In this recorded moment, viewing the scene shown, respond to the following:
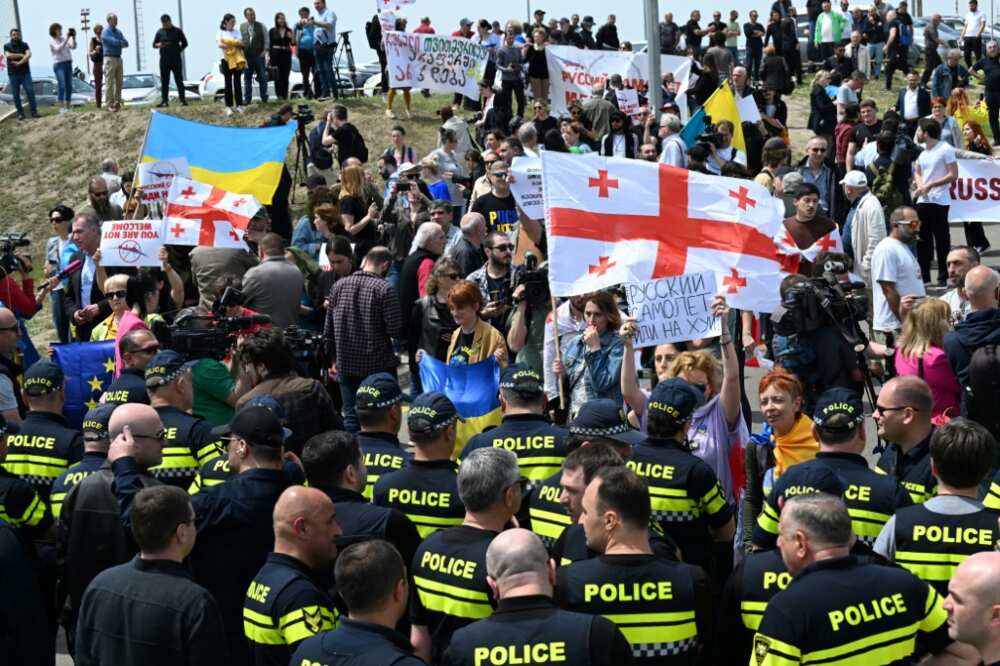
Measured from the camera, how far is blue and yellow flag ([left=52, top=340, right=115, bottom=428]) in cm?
1052

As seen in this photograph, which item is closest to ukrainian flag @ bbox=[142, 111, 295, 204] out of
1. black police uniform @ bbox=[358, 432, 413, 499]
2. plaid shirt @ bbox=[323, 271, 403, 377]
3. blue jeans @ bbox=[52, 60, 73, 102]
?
plaid shirt @ bbox=[323, 271, 403, 377]

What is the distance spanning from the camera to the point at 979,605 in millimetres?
4656

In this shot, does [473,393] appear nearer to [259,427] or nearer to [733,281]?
[733,281]

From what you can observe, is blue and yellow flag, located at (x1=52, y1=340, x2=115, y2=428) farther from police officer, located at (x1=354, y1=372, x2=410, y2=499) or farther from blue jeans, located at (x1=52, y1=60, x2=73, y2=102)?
blue jeans, located at (x1=52, y1=60, x2=73, y2=102)

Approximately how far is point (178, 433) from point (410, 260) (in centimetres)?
512

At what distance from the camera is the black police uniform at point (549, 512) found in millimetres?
6504

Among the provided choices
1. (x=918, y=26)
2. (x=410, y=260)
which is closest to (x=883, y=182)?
(x=410, y=260)

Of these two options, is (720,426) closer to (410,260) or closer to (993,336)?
(993,336)

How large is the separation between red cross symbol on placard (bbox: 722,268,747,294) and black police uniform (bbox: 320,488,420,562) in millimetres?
3389

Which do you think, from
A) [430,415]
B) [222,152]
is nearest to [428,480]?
[430,415]

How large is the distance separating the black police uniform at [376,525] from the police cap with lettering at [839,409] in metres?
1.88

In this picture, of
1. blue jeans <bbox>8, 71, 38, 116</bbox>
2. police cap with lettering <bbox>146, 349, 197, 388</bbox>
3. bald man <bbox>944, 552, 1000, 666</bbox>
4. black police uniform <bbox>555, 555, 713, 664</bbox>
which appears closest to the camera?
bald man <bbox>944, 552, 1000, 666</bbox>

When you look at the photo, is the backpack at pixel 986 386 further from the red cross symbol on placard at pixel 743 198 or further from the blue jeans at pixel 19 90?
the blue jeans at pixel 19 90

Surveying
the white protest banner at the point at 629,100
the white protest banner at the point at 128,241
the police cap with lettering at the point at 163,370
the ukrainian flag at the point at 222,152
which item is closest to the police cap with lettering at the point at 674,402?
the police cap with lettering at the point at 163,370
